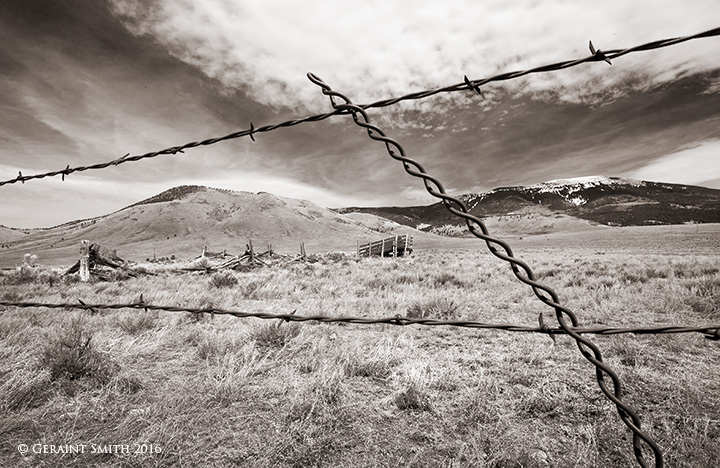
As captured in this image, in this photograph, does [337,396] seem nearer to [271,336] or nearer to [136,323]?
[271,336]

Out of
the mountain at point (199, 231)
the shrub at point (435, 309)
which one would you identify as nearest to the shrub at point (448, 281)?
the shrub at point (435, 309)

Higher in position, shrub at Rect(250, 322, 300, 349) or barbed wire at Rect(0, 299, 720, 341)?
barbed wire at Rect(0, 299, 720, 341)

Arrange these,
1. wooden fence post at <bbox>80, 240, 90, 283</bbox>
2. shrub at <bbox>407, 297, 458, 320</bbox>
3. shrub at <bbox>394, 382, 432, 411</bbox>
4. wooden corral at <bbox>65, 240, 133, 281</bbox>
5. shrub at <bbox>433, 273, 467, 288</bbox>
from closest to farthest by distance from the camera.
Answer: shrub at <bbox>394, 382, 432, 411</bbox>
shrub at <bbox>407, 297, 458, 320</bbox>
shrub at <bbox>433, 273, 467, 288</bbox>
wooden fence post at <bbox>80, 240, 90, 283</bbox>
wooden corral at <bbox>65, 240, 133, 281</bbox>

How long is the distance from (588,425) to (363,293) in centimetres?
623

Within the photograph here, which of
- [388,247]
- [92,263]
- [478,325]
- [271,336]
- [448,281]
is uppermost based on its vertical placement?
[478,325]

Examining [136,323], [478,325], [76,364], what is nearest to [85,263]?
[136,323]

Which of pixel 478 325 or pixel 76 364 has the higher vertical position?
pixel 478 325

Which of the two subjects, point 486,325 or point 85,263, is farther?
point 85,263

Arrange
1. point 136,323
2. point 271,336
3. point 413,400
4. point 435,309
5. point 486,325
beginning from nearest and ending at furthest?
1. point 486,325
2. point 413,400
3. point 271,336
4. point 136,323
5. point 435,309

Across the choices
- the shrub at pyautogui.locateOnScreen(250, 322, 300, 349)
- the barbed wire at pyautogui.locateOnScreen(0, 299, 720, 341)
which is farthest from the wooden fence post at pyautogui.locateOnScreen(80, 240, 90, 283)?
the barbed wire at pyautogui.locateOnScreen(0, 299, 720, 341)

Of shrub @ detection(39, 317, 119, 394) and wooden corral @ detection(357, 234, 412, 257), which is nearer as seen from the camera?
shrub @ detection(39, 317, 119, 394)

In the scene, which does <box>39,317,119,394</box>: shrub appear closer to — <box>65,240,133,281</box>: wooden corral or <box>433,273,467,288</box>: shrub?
<box>433,273,467,288</box>: shrub

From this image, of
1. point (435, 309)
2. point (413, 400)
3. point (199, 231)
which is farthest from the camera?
point (199, 231)

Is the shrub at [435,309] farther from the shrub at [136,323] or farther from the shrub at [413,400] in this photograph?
the shrub at [136,323]
